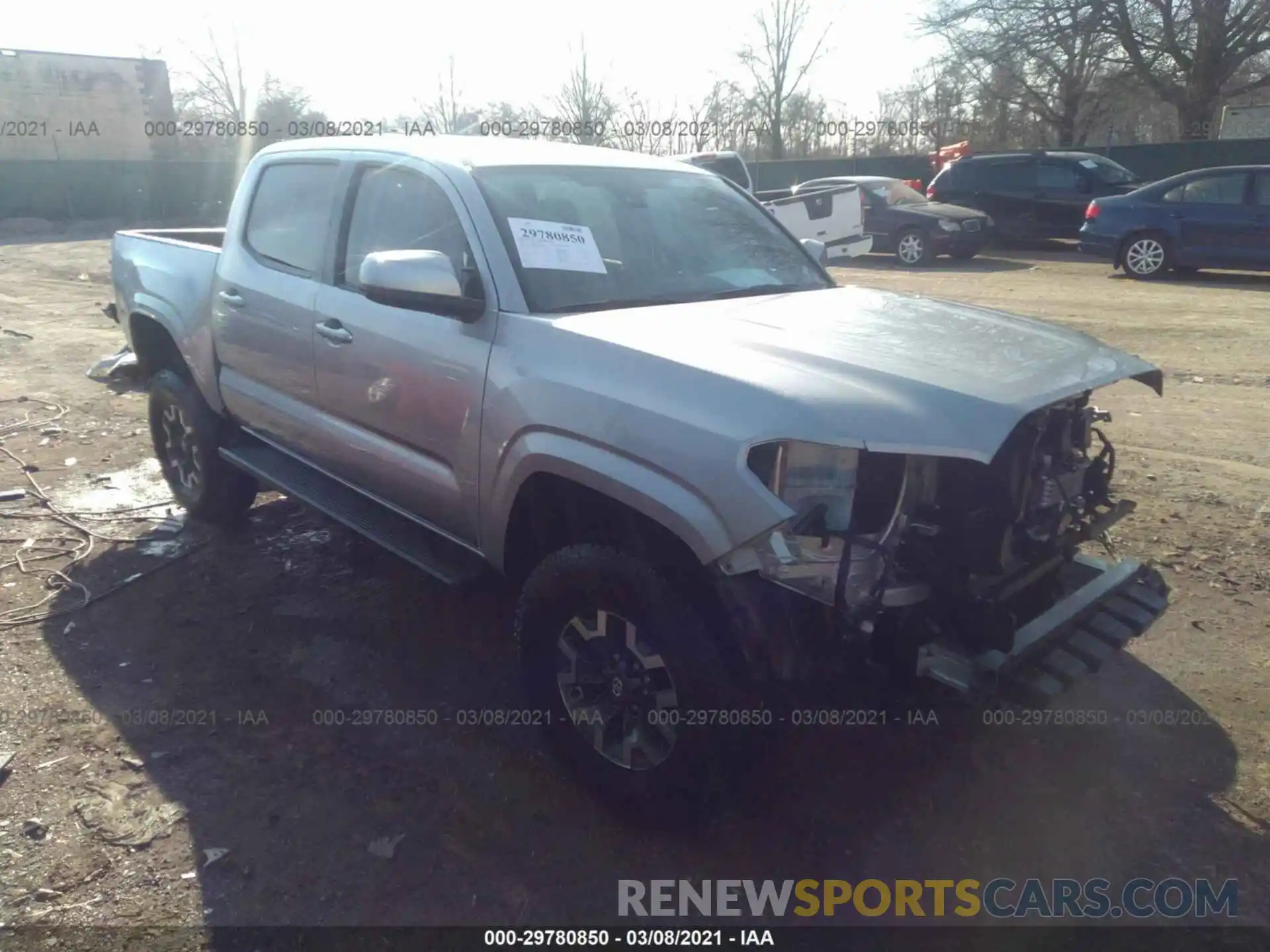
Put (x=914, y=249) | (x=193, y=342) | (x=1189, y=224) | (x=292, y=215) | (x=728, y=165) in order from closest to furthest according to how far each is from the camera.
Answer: (x=292, y=215)
(x=193, y=342)
(x=1189, y=224)
(x=728, y=165)
(x=914, y=249)

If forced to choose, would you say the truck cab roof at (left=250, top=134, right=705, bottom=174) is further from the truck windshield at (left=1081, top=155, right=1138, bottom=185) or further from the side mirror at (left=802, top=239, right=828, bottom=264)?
the truck windshield at (left=1081, top=155, right=1138, bottom=185)

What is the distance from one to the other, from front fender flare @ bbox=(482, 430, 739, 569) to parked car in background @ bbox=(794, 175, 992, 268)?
14087 millimetres

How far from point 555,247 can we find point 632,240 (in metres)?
0.40

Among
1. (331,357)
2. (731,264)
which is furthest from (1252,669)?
(331,357)

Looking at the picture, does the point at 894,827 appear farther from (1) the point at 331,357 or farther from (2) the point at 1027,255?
(2) the point at 1027,255

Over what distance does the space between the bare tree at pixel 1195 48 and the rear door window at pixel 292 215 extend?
27598 mm

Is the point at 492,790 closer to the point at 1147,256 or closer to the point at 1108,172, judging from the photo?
the point at 1147,256

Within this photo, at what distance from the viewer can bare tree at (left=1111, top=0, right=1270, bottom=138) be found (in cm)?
2466

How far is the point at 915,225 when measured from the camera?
16562mm

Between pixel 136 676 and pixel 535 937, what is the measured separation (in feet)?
7.08

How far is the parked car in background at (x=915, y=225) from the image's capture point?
645 inches

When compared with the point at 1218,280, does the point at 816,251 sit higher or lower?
higher

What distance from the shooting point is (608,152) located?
4.19 metres

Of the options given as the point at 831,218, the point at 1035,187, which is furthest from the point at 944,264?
the point at 831,218
